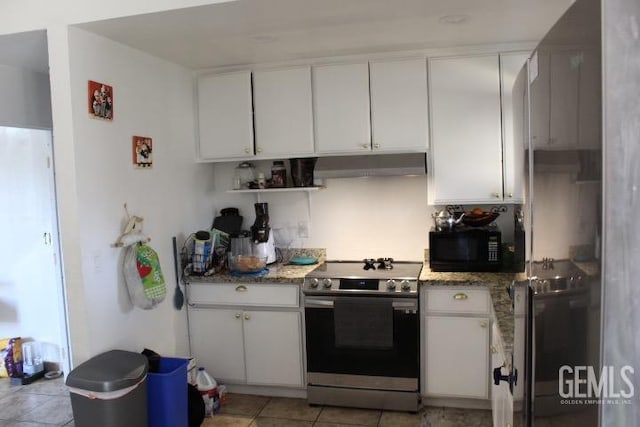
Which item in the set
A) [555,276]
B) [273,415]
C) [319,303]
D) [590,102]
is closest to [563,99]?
[590,102]

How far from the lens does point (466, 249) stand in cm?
336

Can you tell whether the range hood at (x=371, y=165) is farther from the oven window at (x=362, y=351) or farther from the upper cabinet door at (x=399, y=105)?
the oven window at (x=362, y=351)

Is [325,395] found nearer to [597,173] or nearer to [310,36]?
[310,36]

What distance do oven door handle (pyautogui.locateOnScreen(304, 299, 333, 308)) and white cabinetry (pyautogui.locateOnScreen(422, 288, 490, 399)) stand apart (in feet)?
2.00

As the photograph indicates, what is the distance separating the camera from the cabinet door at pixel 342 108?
11.4ft

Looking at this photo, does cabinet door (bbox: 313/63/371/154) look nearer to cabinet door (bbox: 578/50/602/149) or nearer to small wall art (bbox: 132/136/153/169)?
small wall art (bbox: 132/136/153/169)

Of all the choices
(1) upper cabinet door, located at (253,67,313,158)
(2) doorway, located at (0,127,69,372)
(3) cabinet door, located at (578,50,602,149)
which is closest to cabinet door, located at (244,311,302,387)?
(1) upper cabinet door, located at (253,67,313,158)

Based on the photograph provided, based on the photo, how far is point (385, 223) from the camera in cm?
384

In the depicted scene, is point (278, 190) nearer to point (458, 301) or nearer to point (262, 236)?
point (262, 236)

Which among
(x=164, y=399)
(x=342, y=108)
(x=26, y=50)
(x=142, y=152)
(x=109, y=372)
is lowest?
(x=164, y=399)

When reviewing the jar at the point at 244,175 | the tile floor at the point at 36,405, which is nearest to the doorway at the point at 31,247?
the tile floor at the point at 36,405

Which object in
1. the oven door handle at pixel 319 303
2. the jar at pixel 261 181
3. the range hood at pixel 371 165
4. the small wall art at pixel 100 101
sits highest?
the small wall art at pixel 100 101

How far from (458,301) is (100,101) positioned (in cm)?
243
